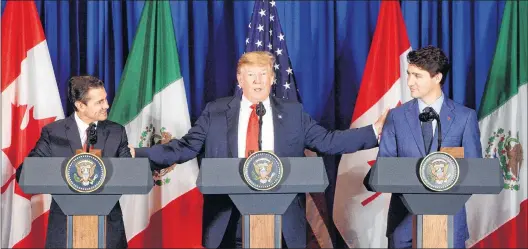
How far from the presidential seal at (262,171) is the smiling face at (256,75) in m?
0.93

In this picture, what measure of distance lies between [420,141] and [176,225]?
2.17 metres

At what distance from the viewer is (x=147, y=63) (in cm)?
513

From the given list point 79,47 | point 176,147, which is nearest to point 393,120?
point 176,147

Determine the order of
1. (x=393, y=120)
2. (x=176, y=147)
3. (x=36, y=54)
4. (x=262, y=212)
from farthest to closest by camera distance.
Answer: (x=36, y=54) → (x=176, y=147) → (x=393, y=120) → (x=262, y=212)

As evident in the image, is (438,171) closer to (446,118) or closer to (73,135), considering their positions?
(446,118)

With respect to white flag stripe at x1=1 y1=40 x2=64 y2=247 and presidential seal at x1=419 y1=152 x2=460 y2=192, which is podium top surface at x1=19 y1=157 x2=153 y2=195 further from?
white flag stripe at x1=1 y1=40 x2=64 y2=247

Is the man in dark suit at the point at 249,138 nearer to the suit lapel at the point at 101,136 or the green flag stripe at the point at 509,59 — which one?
the suit lapel at the point at 101,136

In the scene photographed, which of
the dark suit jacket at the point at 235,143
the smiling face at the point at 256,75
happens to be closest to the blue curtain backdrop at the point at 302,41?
the dark suit jacket at the point at 235,143

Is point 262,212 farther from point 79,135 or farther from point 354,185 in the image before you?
point 354,185

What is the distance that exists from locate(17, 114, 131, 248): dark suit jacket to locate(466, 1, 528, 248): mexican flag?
2544mm

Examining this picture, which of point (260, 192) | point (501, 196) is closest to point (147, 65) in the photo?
point (260, 192)

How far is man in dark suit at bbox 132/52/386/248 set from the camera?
3758mm

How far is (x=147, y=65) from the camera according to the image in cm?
513

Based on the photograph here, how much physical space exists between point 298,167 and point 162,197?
7.47 ft
